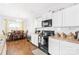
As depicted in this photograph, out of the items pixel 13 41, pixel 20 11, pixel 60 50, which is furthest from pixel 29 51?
pixel 20 11

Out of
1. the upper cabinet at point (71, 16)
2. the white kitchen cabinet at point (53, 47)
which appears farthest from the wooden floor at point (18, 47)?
the upper cabinet at point (71, 16)

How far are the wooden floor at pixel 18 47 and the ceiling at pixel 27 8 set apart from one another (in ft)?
1.46

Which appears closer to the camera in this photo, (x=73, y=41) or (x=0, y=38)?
(x=73, y=41)

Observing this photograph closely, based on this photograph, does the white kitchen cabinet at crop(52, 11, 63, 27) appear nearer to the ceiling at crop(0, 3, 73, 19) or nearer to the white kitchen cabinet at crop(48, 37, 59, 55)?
the ceiling at crop(0, 3, 73, 19)

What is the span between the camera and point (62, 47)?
191cm

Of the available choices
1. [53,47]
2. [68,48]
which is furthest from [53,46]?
[68,48]

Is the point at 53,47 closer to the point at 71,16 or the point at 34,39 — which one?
the point at 34,39

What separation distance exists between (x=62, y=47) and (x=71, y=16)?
543mm

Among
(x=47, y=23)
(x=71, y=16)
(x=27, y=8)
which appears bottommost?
(x=47, y=23)

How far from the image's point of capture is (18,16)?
6.37 ft

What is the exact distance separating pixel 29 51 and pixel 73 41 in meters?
0.75

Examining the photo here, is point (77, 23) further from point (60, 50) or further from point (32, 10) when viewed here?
point (32, 10)

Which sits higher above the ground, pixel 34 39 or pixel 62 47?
pixel 34 39

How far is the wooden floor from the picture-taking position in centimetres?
192
